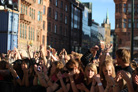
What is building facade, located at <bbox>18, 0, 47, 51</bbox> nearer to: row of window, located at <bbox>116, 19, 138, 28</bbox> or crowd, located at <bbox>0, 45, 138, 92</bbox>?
row of window, located at <bbox>116, 19, 138, 28</bbox>

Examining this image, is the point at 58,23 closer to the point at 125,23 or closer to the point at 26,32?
the point at 125,23

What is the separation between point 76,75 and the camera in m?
5.68

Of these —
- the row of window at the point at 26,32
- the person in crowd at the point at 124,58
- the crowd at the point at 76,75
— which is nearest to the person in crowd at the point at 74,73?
the crowd at the point at 76,75

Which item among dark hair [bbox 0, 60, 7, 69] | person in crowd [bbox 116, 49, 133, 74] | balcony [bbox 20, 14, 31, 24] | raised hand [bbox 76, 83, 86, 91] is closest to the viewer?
person in crowd [bbox 116, 49, 133, 74]

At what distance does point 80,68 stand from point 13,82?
2.37 m

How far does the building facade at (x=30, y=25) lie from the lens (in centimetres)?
3534

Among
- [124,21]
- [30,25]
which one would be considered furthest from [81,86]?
[124,21]

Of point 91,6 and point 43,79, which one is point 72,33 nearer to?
point 91,6

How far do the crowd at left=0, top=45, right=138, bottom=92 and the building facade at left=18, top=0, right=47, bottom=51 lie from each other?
2686 centimetres

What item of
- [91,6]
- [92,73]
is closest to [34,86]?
[92,73]

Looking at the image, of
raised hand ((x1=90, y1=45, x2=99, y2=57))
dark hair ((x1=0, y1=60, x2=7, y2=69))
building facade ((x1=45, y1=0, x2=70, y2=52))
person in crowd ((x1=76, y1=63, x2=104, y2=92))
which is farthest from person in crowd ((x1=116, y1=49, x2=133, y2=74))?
building facade ((x1=45, y1=0, x2=70, y2=52))

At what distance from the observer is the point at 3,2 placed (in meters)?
26.7

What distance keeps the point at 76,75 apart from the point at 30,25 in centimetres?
3338

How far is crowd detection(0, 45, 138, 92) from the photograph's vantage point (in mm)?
4590
